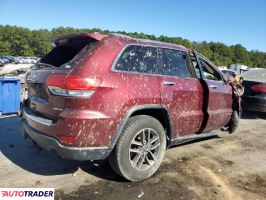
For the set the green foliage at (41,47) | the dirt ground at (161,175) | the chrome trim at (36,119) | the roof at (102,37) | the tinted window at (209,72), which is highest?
the green foliage at (41,47)

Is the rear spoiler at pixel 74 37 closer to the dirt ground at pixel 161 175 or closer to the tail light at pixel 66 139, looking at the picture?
the tail light at pixel 66 139

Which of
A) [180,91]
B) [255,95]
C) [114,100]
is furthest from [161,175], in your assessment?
[255,95]

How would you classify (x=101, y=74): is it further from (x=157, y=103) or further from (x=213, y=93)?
(x=213, y=93)

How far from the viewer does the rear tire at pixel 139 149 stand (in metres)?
4.37

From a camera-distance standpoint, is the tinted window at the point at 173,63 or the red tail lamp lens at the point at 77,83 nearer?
the red tail lamp lens at the point at 77,83

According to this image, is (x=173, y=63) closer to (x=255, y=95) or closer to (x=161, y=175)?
(x=161, y=175)

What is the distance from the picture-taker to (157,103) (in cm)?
471

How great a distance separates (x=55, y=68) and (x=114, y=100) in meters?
0.87

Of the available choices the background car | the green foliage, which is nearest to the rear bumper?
the background car

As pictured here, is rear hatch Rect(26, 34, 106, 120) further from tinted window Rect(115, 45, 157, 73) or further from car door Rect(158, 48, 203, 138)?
car door Rect(158, 48, 203, 138)

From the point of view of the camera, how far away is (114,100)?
4156 mm

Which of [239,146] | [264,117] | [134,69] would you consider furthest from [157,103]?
[264,117]

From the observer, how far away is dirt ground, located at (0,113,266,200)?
4.36 meters

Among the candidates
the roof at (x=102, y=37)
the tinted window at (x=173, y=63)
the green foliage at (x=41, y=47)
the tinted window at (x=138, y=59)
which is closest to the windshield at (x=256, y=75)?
the tinted window at (x=173, y=63)
